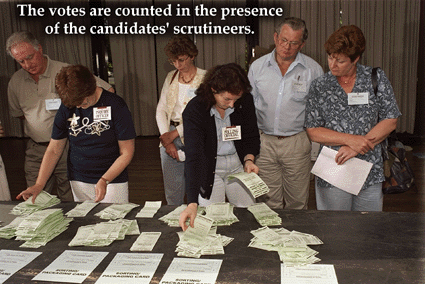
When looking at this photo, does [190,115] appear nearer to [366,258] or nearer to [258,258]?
[258,258]

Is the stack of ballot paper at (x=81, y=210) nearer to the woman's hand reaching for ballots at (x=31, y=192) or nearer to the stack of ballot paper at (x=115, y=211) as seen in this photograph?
the stack of ballot paper at (x=115, y=211)

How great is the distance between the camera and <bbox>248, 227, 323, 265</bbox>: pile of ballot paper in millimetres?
1424

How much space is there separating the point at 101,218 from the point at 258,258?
0.83 m

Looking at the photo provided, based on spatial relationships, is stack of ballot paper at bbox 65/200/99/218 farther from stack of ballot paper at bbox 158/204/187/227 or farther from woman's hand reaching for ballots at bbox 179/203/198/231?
woman's hand reaching for ballots at bbox 179/203/198/231

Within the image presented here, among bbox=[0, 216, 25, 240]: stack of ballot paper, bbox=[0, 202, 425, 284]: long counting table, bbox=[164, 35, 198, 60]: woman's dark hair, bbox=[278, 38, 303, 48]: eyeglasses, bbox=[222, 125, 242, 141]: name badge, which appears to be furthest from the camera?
bbox=[164, 35, 198, 60]: woman's dark hair

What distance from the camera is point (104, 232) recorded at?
1.66 meters

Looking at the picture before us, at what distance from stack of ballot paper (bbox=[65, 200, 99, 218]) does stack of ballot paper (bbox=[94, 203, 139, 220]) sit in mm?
74

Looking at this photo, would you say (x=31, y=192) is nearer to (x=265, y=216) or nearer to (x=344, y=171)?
(x=265, y=216)

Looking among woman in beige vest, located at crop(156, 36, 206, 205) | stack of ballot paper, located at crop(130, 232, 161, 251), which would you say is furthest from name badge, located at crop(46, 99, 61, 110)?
stack of ballot paper, located at crop(130, 232, 161, 251)

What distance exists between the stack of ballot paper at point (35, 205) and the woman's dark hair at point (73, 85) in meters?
0.52

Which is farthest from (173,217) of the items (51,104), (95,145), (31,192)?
(51,104)

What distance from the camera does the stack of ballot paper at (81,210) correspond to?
1917 mm

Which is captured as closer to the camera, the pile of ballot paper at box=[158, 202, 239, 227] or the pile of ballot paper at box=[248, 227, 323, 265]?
the pile of ballot paper at box=[248, 227, 323, 265]

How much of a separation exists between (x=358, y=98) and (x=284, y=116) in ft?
1.88
